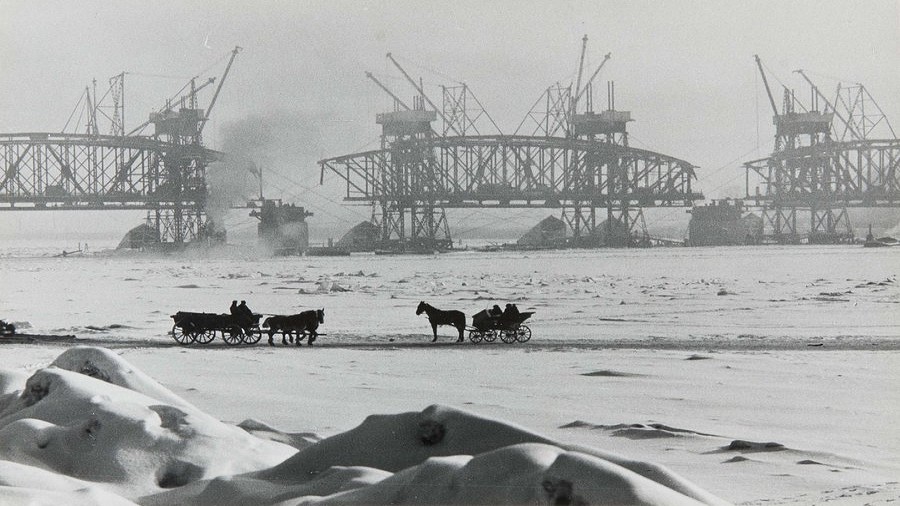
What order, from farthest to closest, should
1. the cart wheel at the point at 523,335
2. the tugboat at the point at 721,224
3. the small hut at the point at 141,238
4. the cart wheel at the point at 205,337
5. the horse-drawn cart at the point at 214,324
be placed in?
1. the tugboat at the point at 721,224
2. the small hut at the point at 141,238
3. the cart wheel at the point at 205,337
4. the cart wheel at the point at 523,335
5. the horse-drawn cart at the point at 214,324

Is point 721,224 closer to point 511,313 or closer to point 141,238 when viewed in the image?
point 141,238

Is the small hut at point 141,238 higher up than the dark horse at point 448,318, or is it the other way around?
the small hut at point 141,238

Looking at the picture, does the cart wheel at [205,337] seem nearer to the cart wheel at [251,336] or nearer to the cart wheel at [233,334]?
the cart wheel at [233,334]

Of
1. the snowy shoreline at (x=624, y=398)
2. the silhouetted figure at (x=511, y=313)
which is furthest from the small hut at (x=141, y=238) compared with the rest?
the snowy shoreline at (x=624, y=398)

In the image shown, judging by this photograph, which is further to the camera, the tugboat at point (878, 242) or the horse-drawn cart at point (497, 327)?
the tugboat at point (878, 242)

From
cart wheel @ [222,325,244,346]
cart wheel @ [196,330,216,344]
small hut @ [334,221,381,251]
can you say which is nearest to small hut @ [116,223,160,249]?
small hut @ [334,221,381,251]

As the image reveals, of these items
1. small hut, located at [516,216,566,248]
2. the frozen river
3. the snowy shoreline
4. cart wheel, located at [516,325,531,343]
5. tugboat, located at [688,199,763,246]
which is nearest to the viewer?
the snowy shoreline

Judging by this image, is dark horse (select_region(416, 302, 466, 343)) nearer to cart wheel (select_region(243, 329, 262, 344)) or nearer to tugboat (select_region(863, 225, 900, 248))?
cart wheel (select_region(243, 329, 262, 344))

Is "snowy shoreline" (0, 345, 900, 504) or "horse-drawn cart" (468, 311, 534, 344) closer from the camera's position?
"snowy shoreline" (0, 345, 900, 504)
